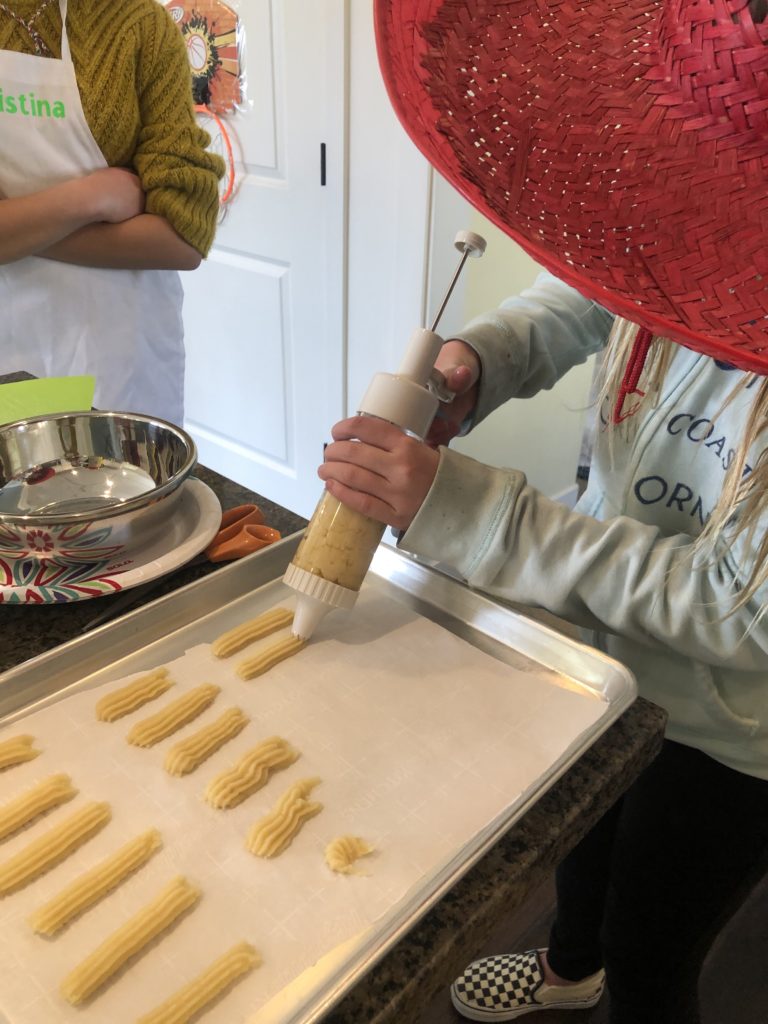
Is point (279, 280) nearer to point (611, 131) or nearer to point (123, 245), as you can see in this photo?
point (123, 245)

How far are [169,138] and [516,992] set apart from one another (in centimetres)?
123

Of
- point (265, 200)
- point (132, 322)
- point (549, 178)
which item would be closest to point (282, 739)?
point (549, 178)

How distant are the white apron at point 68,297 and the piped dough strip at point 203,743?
78cm

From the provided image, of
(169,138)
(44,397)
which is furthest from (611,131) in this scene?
(169,138)

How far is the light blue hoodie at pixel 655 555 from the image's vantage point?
56cm

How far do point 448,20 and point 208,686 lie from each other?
1.41ft

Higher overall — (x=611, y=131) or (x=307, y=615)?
(x=611, y=131)

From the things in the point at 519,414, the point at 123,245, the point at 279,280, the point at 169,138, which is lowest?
the point at 519,414

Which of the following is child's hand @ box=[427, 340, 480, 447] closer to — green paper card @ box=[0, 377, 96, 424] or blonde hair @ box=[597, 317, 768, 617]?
blonde hair @ box=[597, 317, 768, 617]

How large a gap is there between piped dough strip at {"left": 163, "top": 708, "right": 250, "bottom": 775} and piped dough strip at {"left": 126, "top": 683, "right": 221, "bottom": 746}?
0.05ft

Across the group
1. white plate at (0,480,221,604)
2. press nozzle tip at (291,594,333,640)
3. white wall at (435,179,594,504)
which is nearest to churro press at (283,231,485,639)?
press nozzle tip at (291,594,333,640)

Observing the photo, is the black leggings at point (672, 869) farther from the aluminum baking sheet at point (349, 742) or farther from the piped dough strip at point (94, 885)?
the piped dough strip at point (94, 885)

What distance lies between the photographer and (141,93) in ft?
3.61

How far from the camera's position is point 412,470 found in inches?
22.5
